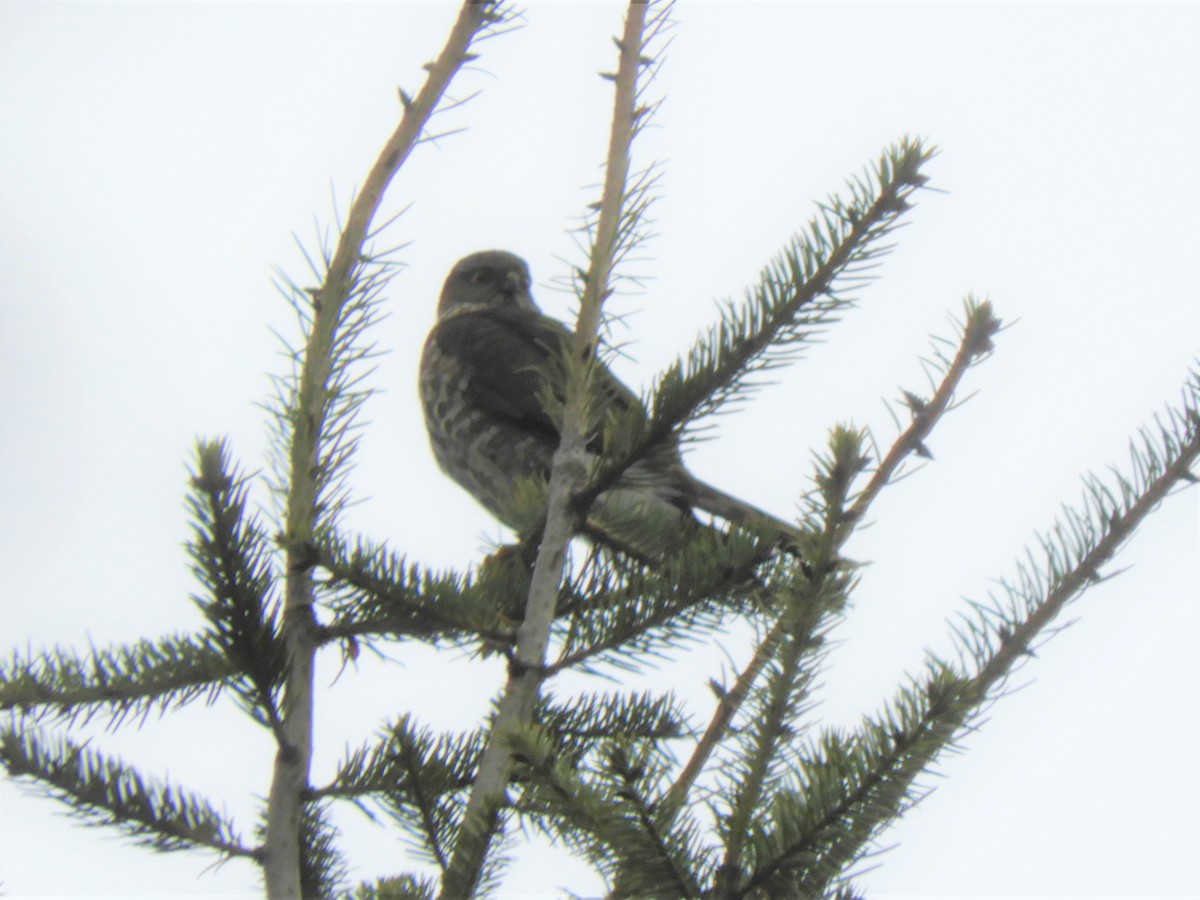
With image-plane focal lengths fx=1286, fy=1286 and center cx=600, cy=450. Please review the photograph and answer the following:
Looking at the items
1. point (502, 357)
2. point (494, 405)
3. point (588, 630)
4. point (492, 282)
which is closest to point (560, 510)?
point (588, 630)

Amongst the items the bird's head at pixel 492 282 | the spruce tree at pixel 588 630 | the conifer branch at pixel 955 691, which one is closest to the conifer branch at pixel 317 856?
the spruce tree at pixel 588 630

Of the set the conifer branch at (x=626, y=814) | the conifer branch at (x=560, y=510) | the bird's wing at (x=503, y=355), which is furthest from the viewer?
the bird's wing at (x=503, y=355)

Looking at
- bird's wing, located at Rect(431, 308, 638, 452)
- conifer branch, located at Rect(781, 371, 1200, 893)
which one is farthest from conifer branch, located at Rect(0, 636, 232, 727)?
bird's wing, located at Rect(431, 308, 638, 452)

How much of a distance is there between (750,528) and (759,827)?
0.50 metres

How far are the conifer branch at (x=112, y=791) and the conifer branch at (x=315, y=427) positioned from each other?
4.4 inches

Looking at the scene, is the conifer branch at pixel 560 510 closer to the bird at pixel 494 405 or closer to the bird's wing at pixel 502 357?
the bird at pixel 494 405

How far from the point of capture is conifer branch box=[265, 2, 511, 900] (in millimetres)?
1678

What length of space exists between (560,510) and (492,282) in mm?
4008

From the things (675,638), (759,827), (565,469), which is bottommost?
(759,827)

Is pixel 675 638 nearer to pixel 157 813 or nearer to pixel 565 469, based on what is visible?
pixel 565 469

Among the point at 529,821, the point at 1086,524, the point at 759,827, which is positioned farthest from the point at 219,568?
the point at 1086,524

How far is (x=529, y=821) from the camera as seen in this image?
186 centimetres

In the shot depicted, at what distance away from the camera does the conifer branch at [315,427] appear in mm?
1678

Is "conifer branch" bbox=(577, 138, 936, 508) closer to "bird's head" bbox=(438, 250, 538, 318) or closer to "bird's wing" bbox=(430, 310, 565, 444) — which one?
"bird's wing" bbox=(430, 310, 565, 444)
